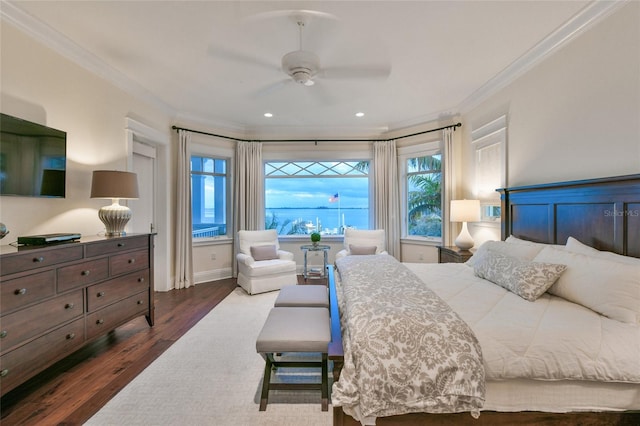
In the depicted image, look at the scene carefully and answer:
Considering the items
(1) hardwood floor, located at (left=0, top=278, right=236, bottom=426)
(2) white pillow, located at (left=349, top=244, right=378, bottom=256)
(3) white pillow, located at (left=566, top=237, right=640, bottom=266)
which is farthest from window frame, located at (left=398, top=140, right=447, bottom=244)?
(1) hardwood floor, located at (left=0, top=278, right=236, bottom=426)

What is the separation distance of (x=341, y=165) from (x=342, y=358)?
15.4ft

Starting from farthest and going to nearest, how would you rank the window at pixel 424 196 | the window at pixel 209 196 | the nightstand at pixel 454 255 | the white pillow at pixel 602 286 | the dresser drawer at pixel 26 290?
the window at pixel 209 196 < the window at pixel 424 196 < the nightstand at pixel 454 255 < the dresser drawer at pixel 26 290 < the white pillow at pixel 602 286

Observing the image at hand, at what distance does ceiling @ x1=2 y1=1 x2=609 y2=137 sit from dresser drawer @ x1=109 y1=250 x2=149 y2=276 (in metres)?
2.06

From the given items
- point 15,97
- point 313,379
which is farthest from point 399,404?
point 15,97

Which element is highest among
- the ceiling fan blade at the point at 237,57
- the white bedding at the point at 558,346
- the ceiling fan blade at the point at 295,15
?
the ceiling fan blade at the point at 237,57

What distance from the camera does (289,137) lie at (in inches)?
215

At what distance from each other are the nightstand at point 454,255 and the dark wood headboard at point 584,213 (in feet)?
1.96

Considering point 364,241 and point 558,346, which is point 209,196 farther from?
point 558,346

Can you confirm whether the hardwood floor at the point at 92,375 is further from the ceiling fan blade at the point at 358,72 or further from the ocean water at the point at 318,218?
the ceiling fan blade at the point at 358,72

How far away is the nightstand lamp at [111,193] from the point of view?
2.72 meters

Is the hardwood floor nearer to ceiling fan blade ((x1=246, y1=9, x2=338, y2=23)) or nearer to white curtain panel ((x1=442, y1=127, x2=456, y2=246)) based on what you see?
ceiling fan blade ((x1=246, y1=9, x2=338, y2=23))

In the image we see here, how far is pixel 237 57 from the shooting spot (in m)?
2.89

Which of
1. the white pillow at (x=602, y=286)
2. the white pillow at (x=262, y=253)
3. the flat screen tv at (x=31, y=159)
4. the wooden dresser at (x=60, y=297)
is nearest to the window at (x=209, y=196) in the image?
the white pillow at (x=262, y=253)

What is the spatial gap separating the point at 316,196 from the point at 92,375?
14.5ft
